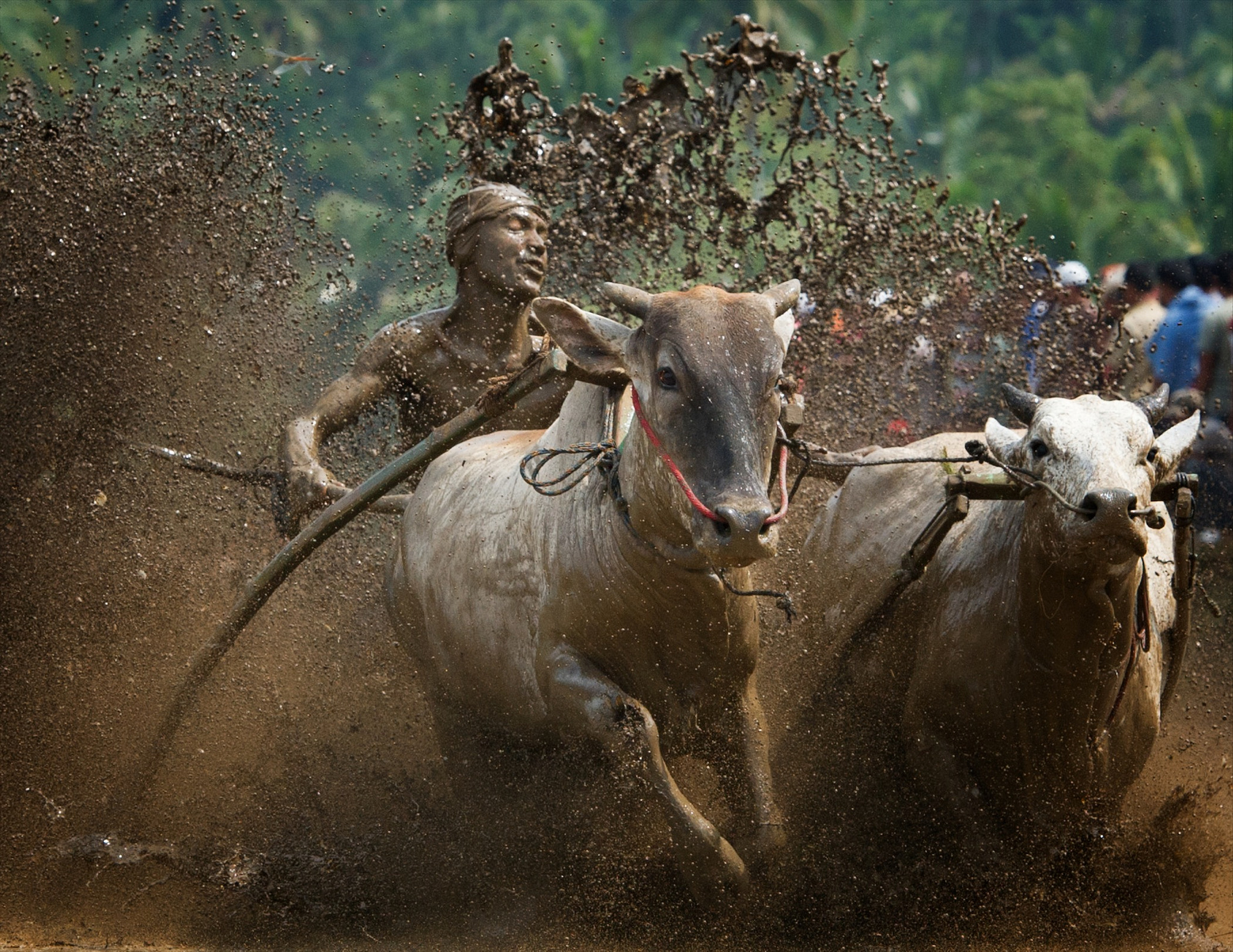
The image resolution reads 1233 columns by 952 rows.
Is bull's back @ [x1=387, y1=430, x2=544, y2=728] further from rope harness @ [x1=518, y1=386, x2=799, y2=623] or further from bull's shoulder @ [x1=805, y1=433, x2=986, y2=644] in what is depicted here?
bull's shoulder @ [x1=805, y1=433, x2=986, y2=644]

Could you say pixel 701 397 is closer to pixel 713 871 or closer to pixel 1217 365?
pixel 713 871

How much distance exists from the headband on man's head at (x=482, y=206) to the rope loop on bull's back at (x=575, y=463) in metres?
1.47

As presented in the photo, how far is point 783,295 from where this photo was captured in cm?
390

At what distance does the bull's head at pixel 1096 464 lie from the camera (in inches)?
141

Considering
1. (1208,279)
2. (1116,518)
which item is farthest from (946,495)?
(1208,279)

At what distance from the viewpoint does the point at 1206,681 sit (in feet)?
20.7

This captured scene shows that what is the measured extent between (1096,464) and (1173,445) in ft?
1.32

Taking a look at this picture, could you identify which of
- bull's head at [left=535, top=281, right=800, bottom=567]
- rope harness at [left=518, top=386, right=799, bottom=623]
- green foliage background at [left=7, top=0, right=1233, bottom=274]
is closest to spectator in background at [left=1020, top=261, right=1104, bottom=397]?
rope harness at [left=518, top=386, right=799, bottom=623]

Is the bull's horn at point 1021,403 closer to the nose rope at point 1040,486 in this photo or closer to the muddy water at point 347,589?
the nose rope at point 1040,486

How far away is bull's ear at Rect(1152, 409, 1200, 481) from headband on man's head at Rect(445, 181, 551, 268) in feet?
8.06

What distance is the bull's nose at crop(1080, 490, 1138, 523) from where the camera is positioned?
353cm

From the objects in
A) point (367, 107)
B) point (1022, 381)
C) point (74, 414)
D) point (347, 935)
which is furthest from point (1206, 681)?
point (367, 107)

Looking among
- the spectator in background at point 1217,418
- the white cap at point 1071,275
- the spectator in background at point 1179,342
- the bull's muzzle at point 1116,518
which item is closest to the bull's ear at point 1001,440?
the bull's muzzle at point 1116,518

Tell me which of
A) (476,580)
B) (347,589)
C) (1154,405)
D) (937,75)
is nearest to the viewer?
(1154,405)
